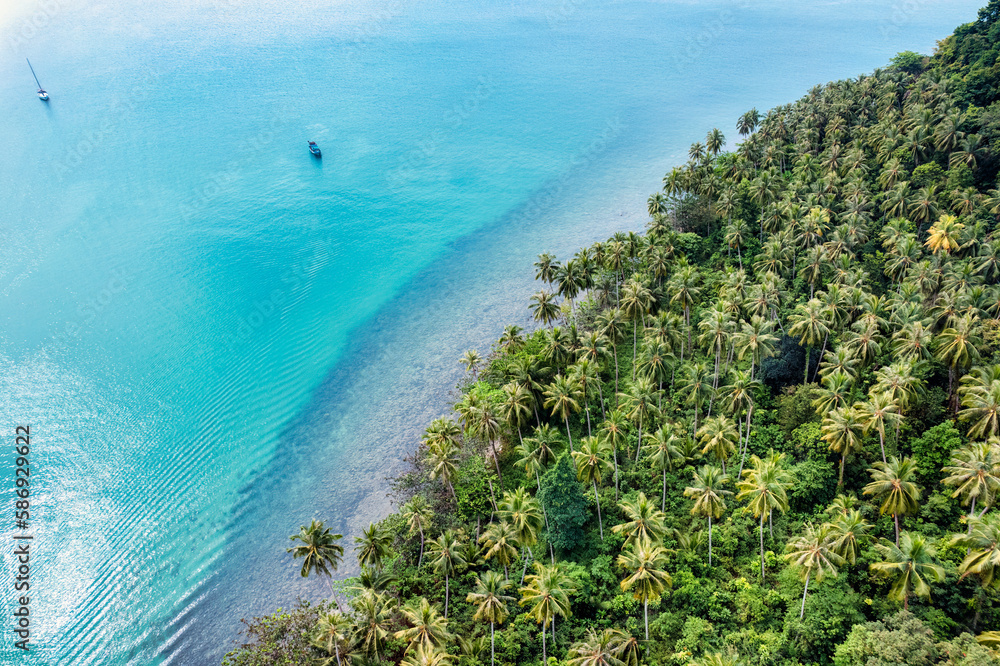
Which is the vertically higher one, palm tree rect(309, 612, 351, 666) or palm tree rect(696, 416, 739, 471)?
palm tree rect(696, 416, 739, 471)

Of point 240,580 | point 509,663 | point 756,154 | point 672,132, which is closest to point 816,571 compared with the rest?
point 509,663

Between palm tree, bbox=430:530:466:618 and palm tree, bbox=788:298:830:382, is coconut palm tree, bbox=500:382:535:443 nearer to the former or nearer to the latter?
palm tree, bbox=430:530:466:618

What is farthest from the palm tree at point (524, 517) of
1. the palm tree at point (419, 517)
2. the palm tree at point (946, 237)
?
the palm tree at point (946, 237)

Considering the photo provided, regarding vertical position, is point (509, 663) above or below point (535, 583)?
below

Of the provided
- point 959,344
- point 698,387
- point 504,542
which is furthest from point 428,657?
point 959,344

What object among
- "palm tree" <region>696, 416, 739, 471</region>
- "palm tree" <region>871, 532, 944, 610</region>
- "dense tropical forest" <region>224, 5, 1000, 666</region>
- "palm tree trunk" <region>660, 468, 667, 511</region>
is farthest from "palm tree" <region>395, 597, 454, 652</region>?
"palm tree" <region>871, 532, 944, 610</region>

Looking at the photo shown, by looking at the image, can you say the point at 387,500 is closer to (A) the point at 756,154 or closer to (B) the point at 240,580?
(B) the point at 240,580

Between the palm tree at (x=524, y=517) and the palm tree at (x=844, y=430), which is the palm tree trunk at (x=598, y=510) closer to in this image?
the palm tree at (x=524, y=517)
